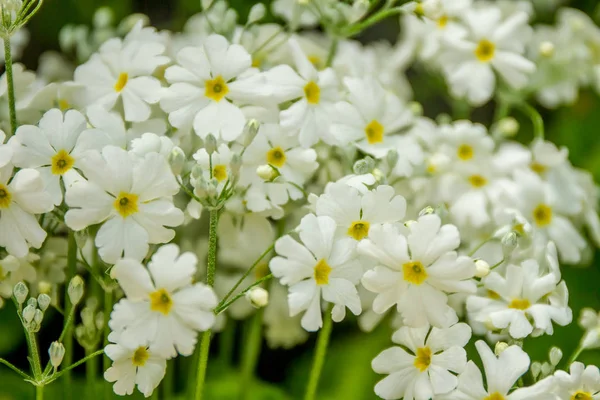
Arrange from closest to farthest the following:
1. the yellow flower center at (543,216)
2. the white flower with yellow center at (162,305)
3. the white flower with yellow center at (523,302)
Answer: the white flower with yellow center at (162,305), the white flower with yellow center at (523,302), the yellow flower center at (543,216)

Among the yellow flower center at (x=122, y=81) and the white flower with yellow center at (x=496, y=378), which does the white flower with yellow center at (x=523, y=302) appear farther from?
the yellow flower center at (x=122, y=81)

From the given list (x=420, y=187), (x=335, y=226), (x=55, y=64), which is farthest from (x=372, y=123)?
(x=55, y=64)

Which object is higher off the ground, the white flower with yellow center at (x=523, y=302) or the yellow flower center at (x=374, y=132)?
the yellow flower center at (x=374, y=132)

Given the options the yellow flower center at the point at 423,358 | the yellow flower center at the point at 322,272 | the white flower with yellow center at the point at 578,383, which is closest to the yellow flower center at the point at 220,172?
the yellow flower center at the point at 322,272

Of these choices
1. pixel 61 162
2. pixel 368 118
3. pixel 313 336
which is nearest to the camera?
pixel 61 162

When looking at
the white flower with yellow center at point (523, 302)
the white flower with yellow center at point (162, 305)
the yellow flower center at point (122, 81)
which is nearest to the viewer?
the white flower with yellow center at point (162, 305)

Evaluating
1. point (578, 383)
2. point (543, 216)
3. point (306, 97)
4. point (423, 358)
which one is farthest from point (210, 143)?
point (543, 216)

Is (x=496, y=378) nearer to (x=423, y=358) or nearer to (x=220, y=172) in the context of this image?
(x=423, y=358)
